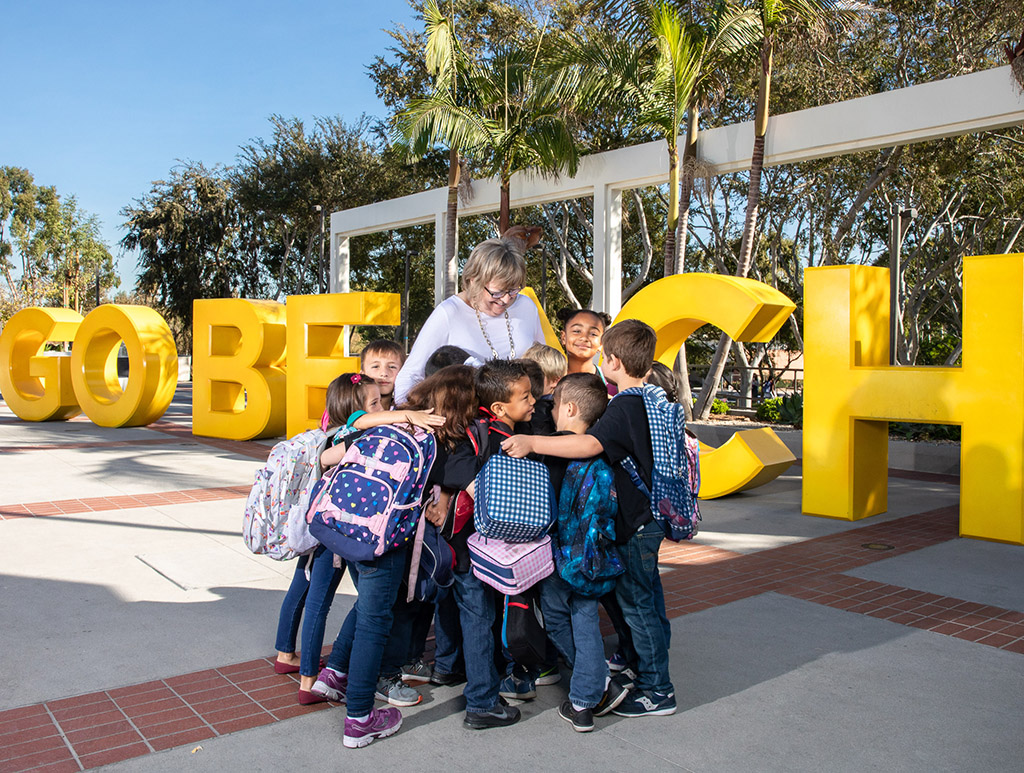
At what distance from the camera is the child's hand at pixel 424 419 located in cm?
317

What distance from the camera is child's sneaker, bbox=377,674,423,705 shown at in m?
3.59

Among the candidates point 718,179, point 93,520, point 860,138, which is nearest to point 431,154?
point 718,179

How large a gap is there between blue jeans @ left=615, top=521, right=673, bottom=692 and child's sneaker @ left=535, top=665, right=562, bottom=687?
0.47 m

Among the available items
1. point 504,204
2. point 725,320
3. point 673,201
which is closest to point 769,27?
point 673,201

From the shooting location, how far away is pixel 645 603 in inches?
139

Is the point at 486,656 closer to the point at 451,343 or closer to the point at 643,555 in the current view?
the point at 643,555

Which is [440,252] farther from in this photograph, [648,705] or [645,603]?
[648,705]

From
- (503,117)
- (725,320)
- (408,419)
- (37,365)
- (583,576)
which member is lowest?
(583,576)

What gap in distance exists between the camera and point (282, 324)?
1272cm

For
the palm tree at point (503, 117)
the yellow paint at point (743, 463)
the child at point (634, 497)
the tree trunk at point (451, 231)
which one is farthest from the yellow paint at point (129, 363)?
the child at point (634, 497)

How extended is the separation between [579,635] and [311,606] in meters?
1.15

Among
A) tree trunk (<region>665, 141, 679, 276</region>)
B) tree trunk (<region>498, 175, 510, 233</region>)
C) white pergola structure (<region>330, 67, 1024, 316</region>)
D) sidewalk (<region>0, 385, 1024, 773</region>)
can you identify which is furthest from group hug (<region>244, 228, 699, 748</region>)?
tree trunk (<region>498, 175, 510, 233</region>)

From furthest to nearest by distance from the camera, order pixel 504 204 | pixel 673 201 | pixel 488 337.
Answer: pixel 504 204
pixel 673 201
pixel 488 337

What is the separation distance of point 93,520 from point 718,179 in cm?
1663
